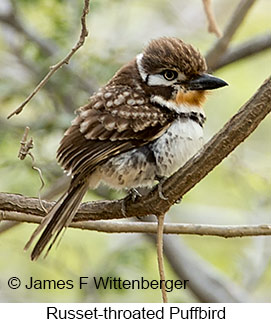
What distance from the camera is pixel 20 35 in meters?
5.02

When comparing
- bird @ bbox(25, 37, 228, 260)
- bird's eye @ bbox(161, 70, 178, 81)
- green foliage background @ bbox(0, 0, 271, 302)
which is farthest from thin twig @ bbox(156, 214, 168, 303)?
green foliage background @ bbox(0, 0, 271, 302)

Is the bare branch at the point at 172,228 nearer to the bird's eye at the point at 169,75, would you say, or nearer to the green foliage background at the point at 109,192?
the bird's eye at the point at 169,75

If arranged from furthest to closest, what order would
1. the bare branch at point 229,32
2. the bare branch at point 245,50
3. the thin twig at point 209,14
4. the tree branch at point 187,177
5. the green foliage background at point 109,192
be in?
the bare branch at point 245,50
the green foliage background at point 109,192
the bare branch at point 229,32
the thin twig at point 209,14
the tree branch at point 187,177

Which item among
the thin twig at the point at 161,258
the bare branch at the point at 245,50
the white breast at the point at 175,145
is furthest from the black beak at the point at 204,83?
the bare branch at the point at 245,50

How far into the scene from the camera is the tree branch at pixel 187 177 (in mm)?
2701

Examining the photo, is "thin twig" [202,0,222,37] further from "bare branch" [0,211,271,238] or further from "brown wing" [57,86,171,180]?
"bare branch" [0,211,271,238]

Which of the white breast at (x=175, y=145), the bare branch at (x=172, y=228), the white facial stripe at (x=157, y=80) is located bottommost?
the bare branch at (x=172, y=228)

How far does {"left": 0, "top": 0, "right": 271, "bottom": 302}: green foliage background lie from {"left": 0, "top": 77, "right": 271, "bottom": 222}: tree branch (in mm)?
1263

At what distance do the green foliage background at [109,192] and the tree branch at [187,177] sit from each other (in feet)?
4.14

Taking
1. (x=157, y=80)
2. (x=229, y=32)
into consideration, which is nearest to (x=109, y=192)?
(x=229, y=32)

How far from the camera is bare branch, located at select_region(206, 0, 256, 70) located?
14.2ft

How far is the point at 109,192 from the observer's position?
4.68m

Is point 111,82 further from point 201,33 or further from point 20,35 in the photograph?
point 201,33

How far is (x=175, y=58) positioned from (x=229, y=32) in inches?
50.0
